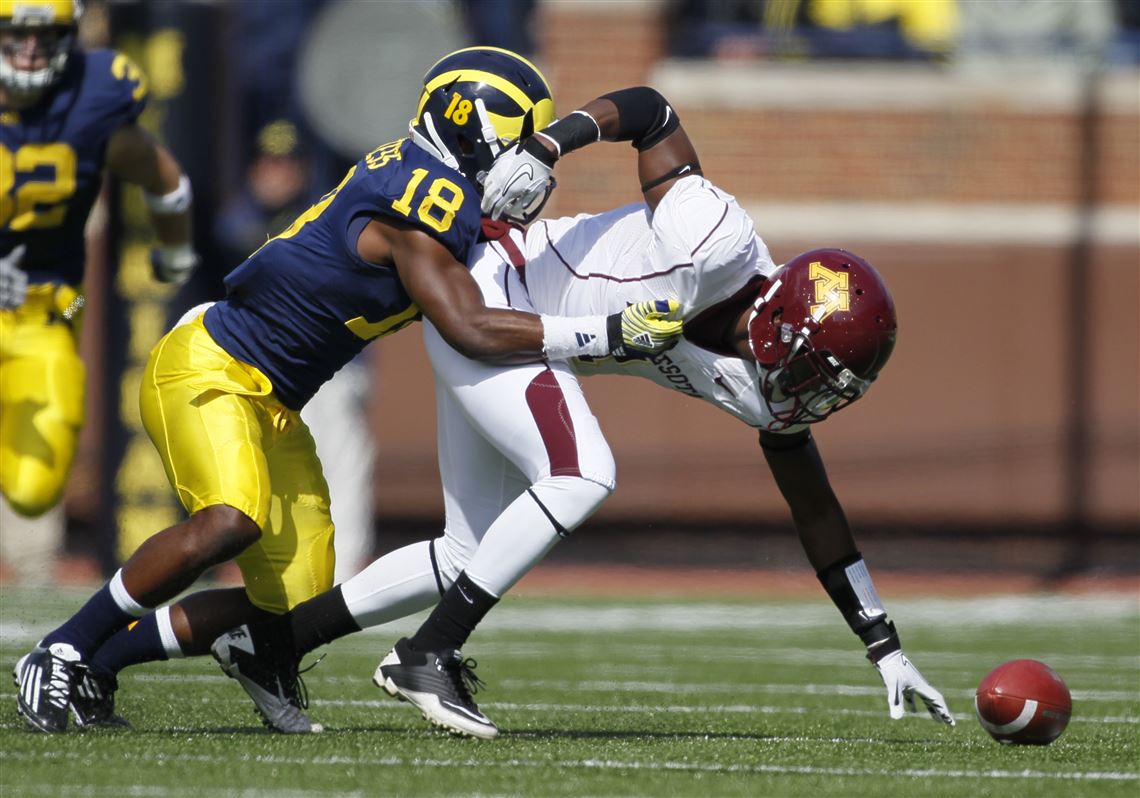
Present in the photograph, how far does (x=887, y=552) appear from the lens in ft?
35.6

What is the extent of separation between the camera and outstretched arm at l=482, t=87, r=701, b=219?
12.6 ft

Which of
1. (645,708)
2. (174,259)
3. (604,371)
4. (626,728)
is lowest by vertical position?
(645,708)

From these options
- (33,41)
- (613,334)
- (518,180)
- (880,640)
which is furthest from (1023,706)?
(33,41)

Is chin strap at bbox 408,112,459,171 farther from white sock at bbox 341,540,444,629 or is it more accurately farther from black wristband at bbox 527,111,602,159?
white sock at bbox 341,540,444,629

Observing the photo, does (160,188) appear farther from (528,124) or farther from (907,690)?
(907,690)

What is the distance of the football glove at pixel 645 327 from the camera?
3789 mm

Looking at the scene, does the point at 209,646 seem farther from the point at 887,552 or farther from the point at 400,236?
the point at 887,552

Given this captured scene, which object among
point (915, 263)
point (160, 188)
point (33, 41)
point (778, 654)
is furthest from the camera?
point (915, 263)

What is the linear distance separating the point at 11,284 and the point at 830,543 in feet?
7.99

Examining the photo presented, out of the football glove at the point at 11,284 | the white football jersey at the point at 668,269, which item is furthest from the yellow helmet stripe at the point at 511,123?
the football glove at the point at 11,284

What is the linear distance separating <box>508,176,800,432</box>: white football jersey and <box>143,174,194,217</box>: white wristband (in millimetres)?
1522

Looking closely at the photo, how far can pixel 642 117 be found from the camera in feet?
13.9

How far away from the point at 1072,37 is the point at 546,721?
8179 millimetres

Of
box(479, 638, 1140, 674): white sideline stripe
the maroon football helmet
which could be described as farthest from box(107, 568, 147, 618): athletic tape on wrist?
box(479, 638, 1140, 674): white sideline stripe
